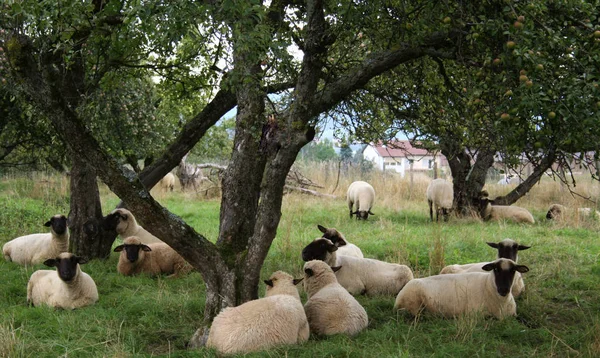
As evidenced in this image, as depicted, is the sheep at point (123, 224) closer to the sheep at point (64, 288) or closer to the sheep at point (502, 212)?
the sheep at point (64, 288)

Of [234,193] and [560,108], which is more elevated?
[560,108]

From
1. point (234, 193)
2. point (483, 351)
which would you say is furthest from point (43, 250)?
point (483, 351)

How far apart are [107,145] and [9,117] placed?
3315 mm

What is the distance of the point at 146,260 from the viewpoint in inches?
368

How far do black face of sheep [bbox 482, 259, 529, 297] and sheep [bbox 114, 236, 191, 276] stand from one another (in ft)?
16.3

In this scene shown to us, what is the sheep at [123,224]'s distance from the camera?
10.1 meters

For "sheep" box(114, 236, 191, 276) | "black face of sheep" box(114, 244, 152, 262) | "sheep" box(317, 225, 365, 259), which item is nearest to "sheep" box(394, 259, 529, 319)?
"sheep" box(317, 225, 365, 259)

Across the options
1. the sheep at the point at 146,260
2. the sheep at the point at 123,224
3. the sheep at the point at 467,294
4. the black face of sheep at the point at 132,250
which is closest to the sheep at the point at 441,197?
the sheep at the point at 123,224

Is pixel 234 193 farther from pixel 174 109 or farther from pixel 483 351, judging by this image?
pixel 174 109

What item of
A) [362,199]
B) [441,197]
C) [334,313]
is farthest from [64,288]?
[441,197]

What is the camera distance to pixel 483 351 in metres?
5.29

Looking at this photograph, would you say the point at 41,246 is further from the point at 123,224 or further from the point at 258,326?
the point at 258,326

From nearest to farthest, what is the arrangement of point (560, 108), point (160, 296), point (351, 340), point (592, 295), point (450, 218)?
point (560, 108), point (351, 340), point (160, 296), point (592, 295), point (450, 218)

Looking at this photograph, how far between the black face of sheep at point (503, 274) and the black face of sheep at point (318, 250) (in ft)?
7.60
